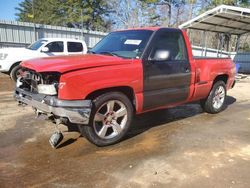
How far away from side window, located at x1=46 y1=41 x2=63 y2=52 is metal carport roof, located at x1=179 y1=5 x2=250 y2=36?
759 centimetres

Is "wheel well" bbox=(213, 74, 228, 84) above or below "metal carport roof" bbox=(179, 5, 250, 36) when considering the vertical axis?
below

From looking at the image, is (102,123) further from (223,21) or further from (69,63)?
(223,21)

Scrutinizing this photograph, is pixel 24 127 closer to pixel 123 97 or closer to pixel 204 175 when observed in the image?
pixel 123 97

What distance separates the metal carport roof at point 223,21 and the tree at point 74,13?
23.5m

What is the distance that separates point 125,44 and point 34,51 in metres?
7.21

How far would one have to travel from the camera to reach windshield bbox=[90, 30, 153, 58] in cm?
479

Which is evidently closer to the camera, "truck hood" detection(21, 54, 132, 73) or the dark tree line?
"truck hood" detection(21, 54, 132, 73)

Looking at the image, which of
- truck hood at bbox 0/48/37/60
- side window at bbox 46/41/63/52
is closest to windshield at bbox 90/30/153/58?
truck hood at bbox 0/48/37/60

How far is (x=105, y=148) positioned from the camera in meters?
4.41

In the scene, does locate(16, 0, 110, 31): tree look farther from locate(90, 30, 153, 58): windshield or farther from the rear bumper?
the rear bumper

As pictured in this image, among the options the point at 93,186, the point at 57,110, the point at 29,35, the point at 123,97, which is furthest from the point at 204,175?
the point at 29,35

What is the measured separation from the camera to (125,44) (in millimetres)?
5074

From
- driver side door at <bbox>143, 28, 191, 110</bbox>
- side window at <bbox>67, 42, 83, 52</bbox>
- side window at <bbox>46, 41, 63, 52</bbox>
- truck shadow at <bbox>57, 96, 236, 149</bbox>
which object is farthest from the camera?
side window at <bbox>67, 42, 83, 52</bbox>

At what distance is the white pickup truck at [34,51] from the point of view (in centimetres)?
1070
